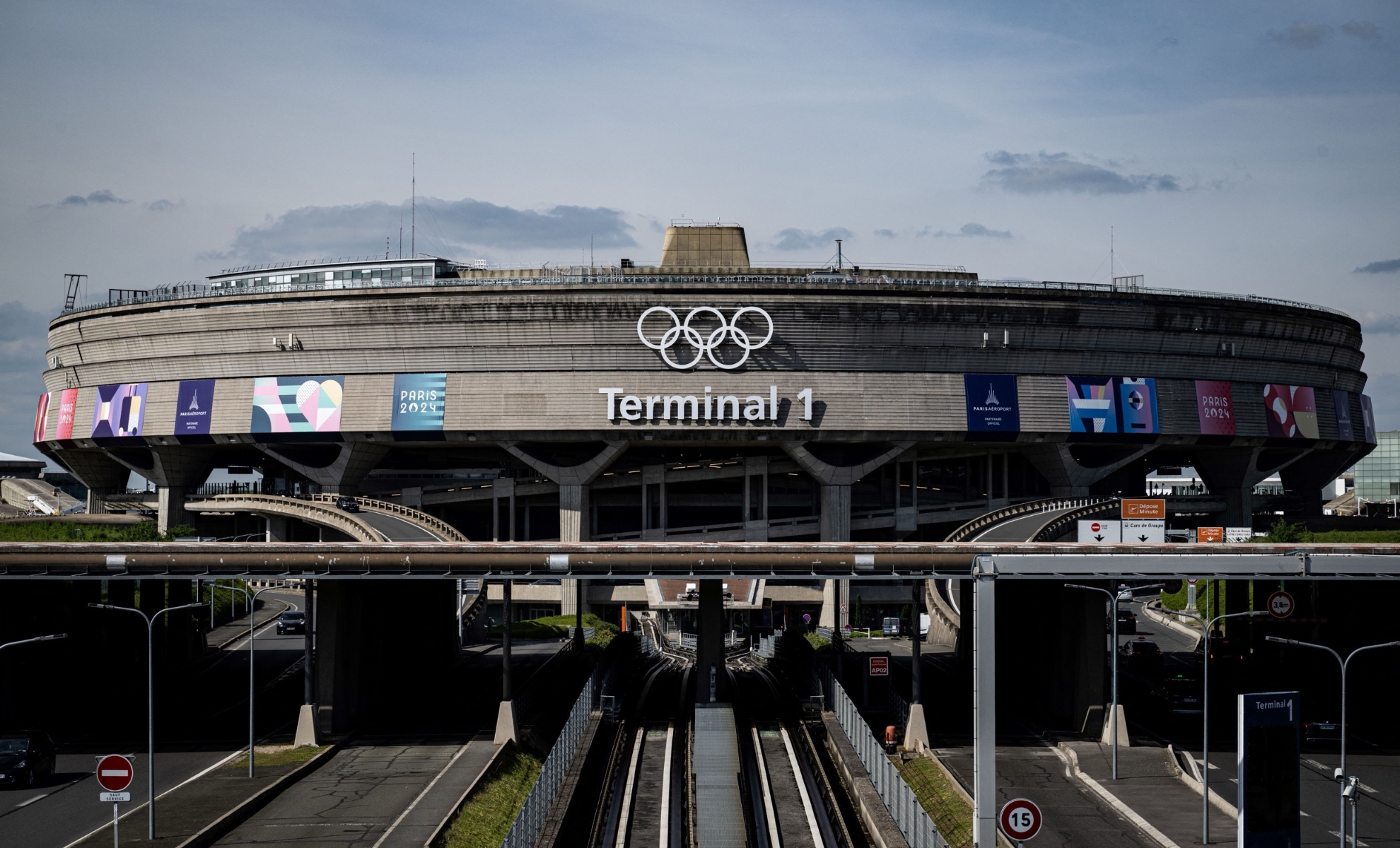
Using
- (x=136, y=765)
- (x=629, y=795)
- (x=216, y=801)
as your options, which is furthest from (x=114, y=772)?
(x=629, y=795)

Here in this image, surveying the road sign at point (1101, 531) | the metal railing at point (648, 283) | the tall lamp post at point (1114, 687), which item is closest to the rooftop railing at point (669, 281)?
the metal railing at point (648, 283)

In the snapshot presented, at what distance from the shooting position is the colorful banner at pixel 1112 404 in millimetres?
128500

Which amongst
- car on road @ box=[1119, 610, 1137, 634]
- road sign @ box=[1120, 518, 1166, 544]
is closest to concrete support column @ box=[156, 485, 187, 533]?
car on road @ box=[1119, 610, 1137, 634]

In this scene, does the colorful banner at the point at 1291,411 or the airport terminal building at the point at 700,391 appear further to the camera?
the colorful banner at the point at 1291,411

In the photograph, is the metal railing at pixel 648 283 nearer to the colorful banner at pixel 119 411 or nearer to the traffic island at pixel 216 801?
the colorful banner at pixel 119 411

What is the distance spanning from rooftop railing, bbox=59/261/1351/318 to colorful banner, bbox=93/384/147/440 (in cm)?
811

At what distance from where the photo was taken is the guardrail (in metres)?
112

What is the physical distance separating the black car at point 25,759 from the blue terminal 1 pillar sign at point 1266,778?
1725 inches

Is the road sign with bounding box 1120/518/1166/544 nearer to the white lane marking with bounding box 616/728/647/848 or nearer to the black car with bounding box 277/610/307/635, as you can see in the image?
the white lane marking with bounding box 616/728/647/848

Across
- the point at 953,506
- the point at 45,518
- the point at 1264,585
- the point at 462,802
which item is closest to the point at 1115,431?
the point at 953,506

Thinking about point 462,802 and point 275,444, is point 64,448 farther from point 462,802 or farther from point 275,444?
point 462,802

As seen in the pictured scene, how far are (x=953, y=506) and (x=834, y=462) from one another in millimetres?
14088

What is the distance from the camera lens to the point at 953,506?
13800cm

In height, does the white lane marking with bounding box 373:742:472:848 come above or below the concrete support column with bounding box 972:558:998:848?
below
